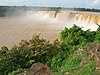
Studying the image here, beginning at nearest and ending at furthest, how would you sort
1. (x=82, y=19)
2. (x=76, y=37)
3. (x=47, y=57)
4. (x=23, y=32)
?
(x=47, y=57), (x=76, y=37), (x=23, y=32), (x=82, y=19)

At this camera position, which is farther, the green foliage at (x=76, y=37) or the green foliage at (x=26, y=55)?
the green foliage at (x=76, y=37)

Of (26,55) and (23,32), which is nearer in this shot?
(26,55)

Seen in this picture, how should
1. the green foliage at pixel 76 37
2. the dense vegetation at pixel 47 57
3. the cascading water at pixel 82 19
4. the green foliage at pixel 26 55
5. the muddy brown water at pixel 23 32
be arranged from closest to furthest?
the dense vegetation at pixel 47 57 < the green foliage at pixel 26 55 < the green foliage at pixel 76 37 < the muddy brown water at pixel 23 32 < the cascading water at pixel 82 19

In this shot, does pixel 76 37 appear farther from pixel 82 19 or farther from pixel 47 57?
pixel 82 19

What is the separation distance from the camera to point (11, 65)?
8148 mm

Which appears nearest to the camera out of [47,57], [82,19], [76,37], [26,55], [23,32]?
[26,55]

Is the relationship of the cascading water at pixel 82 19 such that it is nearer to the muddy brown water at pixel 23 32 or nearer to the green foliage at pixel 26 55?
the muddy brown water at pixel 23 32

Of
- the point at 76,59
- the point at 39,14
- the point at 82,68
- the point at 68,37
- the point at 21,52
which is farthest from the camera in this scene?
the point at 39,14

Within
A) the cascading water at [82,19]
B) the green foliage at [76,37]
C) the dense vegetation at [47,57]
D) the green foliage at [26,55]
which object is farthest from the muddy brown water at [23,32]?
the green foliage at [26,55]

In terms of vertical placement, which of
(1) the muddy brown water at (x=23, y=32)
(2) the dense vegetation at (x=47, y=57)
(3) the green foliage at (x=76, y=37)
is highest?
(3) the green foliage at (x=76, y=37)

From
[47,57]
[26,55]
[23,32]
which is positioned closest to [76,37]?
[47,57]

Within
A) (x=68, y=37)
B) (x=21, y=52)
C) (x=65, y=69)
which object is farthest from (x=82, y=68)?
(x=68, y=37)

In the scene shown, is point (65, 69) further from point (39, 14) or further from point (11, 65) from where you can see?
point (39, 14)

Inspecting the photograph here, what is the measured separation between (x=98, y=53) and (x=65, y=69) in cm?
91
